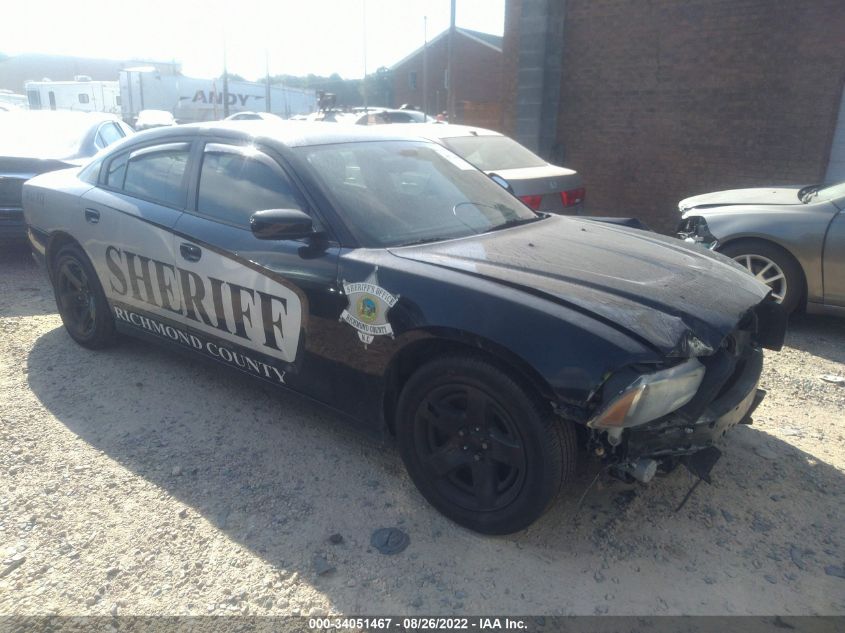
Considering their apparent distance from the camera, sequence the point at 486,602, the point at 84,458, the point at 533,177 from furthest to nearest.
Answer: the point at 533,177, the point at 84,458, the point at 486,602

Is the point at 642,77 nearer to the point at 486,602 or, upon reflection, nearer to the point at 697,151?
the point at 697,151

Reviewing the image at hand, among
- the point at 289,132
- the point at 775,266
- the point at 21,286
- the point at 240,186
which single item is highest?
the point at 289,132

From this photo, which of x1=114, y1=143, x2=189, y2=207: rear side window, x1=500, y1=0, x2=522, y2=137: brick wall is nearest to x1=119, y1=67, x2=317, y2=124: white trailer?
x1=500, y1=0, x2=522, y2=137: brick wall

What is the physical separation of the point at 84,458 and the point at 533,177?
190 inches

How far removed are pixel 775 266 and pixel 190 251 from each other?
437 cm

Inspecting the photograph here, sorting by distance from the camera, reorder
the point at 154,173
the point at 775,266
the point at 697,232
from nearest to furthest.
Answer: the point at 154,173 < the point at 775,266 < the point at 697,232

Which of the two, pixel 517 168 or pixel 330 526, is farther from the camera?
pixel 517 168

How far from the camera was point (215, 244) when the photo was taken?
342 cm

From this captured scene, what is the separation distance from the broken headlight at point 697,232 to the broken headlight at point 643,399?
3294 mm

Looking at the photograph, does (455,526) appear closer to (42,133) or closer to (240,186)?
(240,186)

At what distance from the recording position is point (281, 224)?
2.96 metres

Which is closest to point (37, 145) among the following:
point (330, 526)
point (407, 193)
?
point (407, 193)

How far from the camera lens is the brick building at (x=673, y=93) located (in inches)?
324

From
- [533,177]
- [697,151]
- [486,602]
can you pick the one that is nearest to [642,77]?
[697,151]
